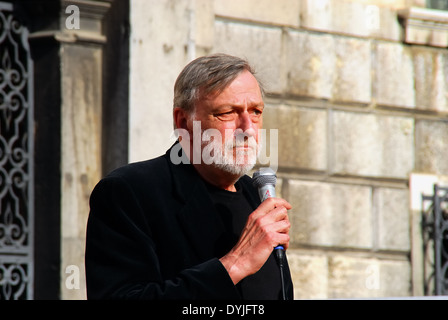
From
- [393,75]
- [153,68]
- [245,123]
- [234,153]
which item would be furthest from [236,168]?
[393,75]

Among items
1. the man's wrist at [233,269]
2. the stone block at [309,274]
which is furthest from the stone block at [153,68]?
the man's wrist at [233,269]

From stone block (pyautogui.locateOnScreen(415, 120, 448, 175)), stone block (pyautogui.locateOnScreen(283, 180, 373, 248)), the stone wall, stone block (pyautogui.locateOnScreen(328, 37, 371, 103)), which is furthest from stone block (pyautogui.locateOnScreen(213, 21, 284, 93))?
stone block (pyautogui.locateOnScreen(415, 120, 448, 175))

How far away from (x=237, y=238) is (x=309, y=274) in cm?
352

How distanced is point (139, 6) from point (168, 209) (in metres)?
3.23

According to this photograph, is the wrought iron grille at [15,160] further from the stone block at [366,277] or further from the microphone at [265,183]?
the microphone at [265,183]

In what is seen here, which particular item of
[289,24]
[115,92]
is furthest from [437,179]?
[115,92]

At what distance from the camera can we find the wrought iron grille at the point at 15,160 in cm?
623

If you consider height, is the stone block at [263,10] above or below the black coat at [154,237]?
above

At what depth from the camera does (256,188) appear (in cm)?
344

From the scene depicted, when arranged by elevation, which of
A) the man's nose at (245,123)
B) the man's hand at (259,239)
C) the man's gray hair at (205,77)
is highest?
the man's gray hair at (205,77)

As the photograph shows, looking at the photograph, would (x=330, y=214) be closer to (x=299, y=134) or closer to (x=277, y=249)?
(x=299, y=134)

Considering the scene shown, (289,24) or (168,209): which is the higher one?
(289,24)

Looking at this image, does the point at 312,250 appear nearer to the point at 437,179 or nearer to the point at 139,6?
the point at 437,179

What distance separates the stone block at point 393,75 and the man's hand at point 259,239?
4328 millimetres
